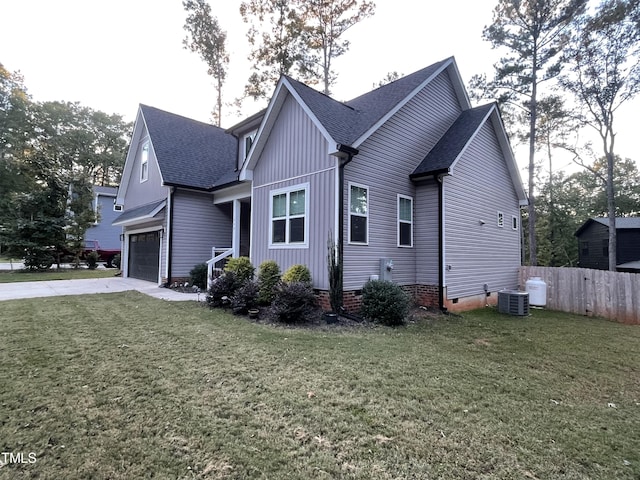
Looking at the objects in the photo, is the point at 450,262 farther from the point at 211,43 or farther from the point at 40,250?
the point at 211,43

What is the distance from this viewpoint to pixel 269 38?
19.6 m

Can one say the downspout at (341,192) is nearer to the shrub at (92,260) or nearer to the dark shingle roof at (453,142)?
the dark shingle roof at (453,142)

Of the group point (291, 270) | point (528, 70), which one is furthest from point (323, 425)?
point (528, 70)

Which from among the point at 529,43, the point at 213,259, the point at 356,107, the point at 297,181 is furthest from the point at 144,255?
the point at 529,43

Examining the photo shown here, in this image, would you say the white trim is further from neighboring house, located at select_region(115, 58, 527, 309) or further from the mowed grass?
the mowed grass

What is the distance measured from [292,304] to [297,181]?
3620 millimetres

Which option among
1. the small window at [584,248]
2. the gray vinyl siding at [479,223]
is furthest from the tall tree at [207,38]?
the small window at [584,248]

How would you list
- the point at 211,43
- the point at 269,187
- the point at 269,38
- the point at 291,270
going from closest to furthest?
1. the point at 291,270
2. the point at 269,187
3. the point at 269,38
4. the point at 211,43

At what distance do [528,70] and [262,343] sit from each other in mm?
19147

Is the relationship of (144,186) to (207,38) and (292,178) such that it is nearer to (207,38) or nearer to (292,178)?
(292,178)

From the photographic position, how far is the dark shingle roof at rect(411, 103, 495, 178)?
361 inches

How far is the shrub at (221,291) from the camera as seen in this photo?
27.4 feet

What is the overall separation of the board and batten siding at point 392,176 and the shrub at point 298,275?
3.28 ft

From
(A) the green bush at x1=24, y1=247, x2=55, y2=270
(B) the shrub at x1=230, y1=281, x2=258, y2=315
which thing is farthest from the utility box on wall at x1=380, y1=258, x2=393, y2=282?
(A) the green bush at x1=24, y1=247, x2=55, y2=270
